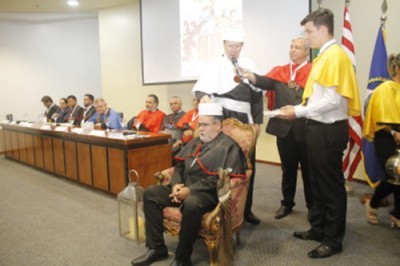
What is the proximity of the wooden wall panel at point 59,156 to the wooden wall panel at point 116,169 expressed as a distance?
A: 1389mm

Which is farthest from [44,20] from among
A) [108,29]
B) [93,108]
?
[93,108]

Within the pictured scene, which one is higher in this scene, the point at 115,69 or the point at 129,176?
the point at 115,69

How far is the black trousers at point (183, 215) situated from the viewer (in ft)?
6.91

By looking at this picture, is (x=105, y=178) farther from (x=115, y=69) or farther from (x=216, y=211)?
(x=115, y=69)

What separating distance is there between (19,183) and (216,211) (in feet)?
13.5

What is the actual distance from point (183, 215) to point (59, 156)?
3.62 metres

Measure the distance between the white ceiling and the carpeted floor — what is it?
4406 mm

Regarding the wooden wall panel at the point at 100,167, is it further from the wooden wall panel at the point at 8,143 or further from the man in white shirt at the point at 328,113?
the wooden wall panel at the point at 8,143

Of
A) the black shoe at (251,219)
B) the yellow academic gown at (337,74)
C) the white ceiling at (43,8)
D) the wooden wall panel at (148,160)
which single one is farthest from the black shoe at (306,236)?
the white ceiling at (43,8)

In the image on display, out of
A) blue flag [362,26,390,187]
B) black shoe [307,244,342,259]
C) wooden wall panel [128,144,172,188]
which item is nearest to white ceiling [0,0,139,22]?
wooden wall panel [128,144,172,188]

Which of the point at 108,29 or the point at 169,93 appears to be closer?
the point at 169,93

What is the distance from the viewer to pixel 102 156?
4.12 meters

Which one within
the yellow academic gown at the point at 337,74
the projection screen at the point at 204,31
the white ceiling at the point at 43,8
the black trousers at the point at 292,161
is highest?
the white ceiling at the point at 43,8

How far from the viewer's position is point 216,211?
2105 millimetres
